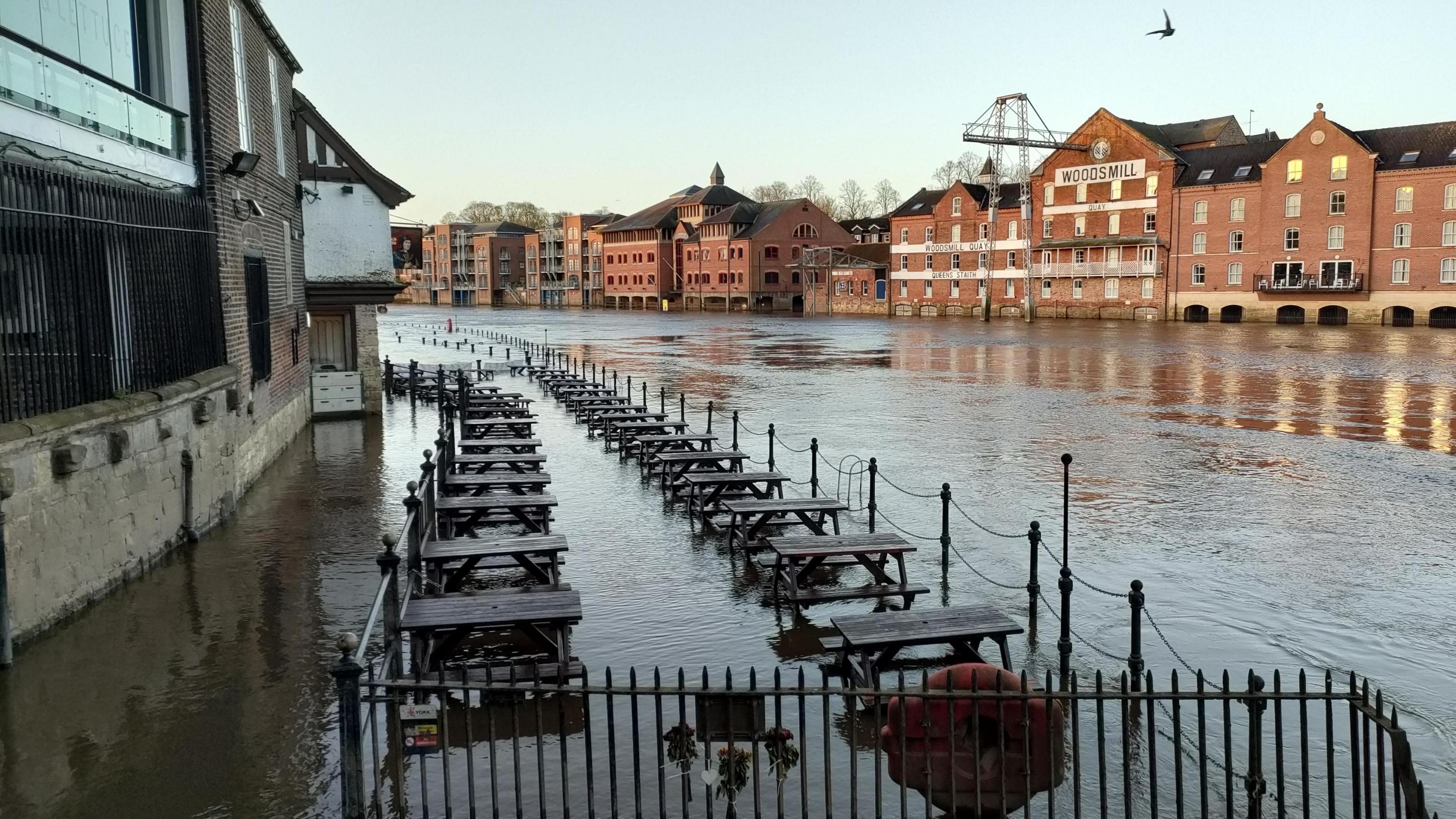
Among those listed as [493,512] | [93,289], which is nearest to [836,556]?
[493,512]

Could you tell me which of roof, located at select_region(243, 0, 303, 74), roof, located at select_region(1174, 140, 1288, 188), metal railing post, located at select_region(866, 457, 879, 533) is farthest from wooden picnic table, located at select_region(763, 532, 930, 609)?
roof, located at select_region(1174, 140, 1288, 188)

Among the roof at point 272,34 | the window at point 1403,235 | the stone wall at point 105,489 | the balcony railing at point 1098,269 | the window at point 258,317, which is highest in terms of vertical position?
the roof at point 272,34

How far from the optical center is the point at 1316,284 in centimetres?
6838

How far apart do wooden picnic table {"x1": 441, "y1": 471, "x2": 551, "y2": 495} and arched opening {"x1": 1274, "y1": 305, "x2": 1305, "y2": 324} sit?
220 ft

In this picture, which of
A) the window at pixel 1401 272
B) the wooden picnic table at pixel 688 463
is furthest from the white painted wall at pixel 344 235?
the window at pixel 1401 272

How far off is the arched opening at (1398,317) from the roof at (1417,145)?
8130mm

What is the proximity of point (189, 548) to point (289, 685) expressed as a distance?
15.8 feet

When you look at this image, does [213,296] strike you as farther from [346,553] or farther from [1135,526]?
[1135,526]

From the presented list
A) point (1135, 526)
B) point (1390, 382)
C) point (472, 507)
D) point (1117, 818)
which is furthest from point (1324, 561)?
point (1390, 382)

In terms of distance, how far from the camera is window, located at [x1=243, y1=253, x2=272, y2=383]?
52.6 feet

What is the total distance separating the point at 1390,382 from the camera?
31938 millimetres

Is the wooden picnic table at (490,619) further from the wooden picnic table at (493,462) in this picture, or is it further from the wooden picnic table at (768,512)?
the wooden picnic table at (493,462)

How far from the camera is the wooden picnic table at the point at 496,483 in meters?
13.1

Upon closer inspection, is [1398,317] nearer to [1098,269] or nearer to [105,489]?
[1098,269]
